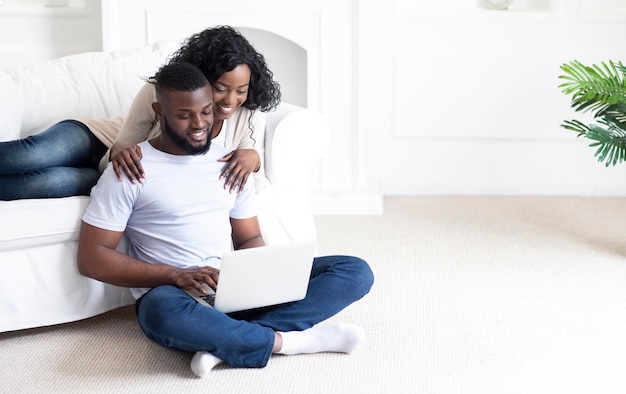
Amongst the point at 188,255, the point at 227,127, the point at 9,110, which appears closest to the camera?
the point at 188,255

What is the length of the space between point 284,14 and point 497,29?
975 mm

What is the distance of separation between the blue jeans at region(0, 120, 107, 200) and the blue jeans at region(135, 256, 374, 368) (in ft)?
1.32

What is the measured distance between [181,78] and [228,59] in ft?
0.64

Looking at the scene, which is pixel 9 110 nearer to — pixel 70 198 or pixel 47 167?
pixel 47 167

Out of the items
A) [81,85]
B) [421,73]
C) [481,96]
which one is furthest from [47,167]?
[481,96]

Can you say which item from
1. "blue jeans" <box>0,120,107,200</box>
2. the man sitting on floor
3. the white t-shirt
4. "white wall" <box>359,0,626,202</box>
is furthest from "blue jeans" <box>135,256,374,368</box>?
"white wall" <box>359,0,626,202</box>

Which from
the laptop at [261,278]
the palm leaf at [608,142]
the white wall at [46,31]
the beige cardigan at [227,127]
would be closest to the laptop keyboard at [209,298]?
the laptop at [261,278]

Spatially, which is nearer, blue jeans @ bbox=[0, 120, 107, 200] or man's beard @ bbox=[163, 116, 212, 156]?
man's beard @ bbox=[163, 116, 212, 156]

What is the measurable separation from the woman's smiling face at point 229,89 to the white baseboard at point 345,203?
1575 millimetres

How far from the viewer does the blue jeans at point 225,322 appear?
2242mm

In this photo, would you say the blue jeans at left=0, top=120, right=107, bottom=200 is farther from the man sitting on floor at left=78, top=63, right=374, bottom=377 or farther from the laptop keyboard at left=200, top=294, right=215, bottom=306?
the laptop keyboard at left=200, top=294, right=215, bottom=306

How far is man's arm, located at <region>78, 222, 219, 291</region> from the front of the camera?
7.89ft

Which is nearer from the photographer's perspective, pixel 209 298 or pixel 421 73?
pixel 209 298

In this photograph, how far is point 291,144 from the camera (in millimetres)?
2943
